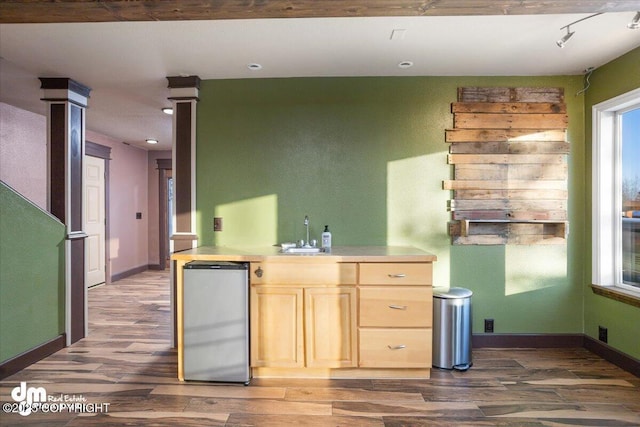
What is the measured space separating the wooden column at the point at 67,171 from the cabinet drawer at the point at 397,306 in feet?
8.35

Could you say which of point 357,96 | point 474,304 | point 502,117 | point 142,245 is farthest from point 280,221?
point 142,245

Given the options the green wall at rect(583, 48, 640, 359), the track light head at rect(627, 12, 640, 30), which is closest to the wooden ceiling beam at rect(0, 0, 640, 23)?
the track light head at rect(627, 12, 640, 30)

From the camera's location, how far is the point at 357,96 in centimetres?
332

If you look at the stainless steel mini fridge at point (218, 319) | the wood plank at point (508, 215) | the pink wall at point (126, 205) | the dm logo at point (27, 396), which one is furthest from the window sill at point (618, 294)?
the pink wall at point (126, 205)

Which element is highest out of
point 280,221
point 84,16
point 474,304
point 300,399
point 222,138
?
point 84,16

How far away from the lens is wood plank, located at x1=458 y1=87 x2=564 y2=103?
3.28m

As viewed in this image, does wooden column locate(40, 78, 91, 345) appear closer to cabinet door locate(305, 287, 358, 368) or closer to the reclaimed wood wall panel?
cabinet door locate(305, 287, 358, 368)

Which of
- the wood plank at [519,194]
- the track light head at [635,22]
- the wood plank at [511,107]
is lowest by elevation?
the wood plank at [519,194]

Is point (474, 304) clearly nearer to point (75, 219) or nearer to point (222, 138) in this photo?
point (222, 138)

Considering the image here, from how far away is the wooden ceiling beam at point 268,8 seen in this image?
1.68 metres

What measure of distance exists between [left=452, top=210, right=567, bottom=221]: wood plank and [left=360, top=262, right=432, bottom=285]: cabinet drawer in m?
0.84

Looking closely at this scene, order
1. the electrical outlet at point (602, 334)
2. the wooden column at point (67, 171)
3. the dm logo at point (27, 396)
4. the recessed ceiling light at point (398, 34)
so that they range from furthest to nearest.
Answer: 1. the wooden column at point (67, 171)
2. the electrical outlet at point (602, 334)
3. the recessed ceiling light at point (398, 34)
4. the dm logo at point (27, 396)

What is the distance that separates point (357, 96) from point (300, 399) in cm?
234

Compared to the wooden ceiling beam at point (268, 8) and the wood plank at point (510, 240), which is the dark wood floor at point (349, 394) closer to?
the wood plank at point (510, 240)
